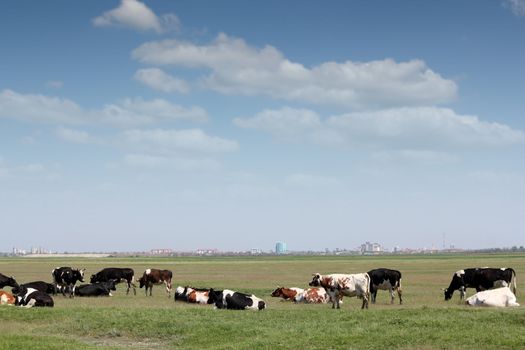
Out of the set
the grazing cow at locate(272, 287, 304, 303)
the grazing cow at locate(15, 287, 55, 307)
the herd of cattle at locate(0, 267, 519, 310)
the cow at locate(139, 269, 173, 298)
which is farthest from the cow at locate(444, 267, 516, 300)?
the grazing cow at locate(15, 287, 55, 307)

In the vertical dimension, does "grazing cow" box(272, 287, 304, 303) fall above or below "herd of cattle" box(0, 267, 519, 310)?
below

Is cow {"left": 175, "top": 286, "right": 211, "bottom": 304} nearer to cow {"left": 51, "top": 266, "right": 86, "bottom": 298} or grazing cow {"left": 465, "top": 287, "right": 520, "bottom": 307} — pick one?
cow {"left": 51, "top": 266, "right": 86, "bottom": 298}

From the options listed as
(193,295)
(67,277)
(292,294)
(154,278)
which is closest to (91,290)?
(67,277)

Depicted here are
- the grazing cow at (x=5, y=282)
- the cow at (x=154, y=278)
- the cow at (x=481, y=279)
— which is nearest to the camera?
the cow at (x=481, y=279)

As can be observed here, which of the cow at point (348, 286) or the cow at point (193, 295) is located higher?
the cow at point (348, 286)

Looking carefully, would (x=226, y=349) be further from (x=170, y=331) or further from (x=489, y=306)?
(x=489, y=306)

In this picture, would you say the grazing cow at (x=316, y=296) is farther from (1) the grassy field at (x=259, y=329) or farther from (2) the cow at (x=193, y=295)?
(1) the grassy field at (x=259, y=329)

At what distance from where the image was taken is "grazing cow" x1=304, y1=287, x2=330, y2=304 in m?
33.4

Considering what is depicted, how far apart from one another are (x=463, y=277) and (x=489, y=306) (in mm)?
6076

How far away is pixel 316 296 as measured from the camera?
111 feet

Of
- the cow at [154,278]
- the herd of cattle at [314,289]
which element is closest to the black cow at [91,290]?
the herd of cattle at [314,289]

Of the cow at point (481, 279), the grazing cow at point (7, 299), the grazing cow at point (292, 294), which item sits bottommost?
the grazing cow at point (292, 294)

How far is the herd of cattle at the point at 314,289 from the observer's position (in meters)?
28.7

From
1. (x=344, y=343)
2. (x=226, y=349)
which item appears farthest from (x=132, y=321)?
(x=344, y=343)
